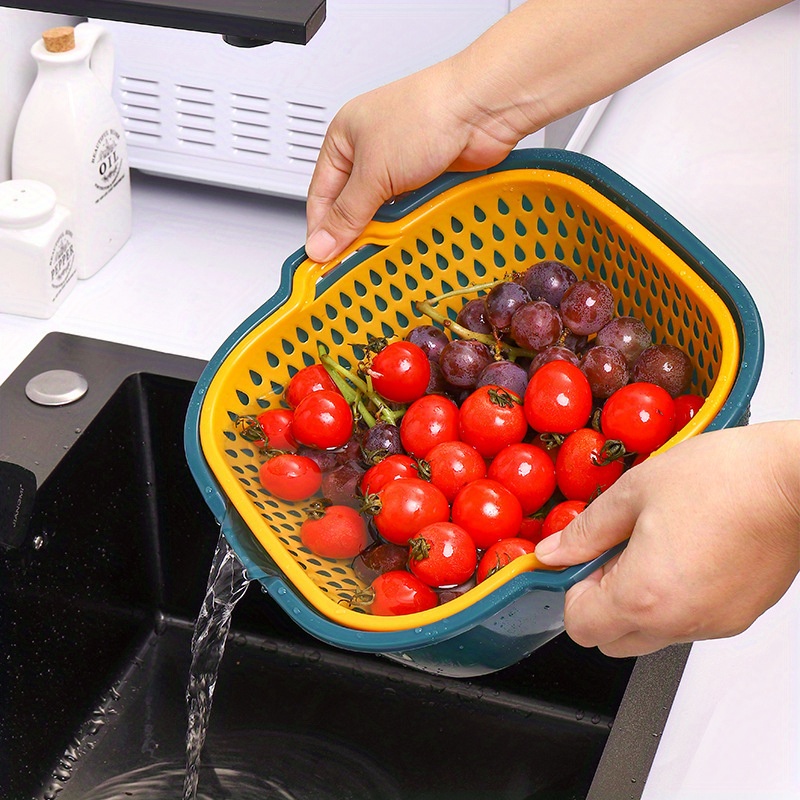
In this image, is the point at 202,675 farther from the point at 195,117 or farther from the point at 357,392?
the point at 195,117

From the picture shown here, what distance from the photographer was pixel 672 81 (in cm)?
139

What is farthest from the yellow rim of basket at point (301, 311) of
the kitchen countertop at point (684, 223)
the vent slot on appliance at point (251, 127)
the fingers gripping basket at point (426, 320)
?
the vent slot on appliance at point (251, 127)

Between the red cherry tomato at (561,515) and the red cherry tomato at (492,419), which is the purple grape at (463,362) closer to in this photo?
the red cherry tomato at (492,419)

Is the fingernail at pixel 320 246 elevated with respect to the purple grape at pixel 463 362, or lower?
elevated

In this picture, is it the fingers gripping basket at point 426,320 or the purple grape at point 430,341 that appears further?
the purple grape at point 430,341

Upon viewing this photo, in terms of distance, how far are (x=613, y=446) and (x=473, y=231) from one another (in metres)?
0.26

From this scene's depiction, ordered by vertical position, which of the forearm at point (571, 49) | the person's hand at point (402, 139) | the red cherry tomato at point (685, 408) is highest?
the forearm at point (571, 49)

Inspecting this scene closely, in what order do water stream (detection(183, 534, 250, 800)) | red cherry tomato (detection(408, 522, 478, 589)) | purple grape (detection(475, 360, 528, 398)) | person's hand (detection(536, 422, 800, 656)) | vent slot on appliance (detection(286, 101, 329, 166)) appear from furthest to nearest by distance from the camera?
1. vent slot on appliance (detection(286, 101, 329, 166))
2. water stream (detection(183, 534, 250, 800))
3. purple grape (detection(475, 360, 528, 398))
4. red cherry tomato (detection(408, 522, 478, 589))
5. person's hand (detection(536, 422, 800, 656))

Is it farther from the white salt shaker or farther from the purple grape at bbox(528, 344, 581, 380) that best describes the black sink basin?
the purple grape at bbox(528, 344, 581, 380)

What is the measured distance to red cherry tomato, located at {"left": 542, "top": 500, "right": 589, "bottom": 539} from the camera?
731 millimetres

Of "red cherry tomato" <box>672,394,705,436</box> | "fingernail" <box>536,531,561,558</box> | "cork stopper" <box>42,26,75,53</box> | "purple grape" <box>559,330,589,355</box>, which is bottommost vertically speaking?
"purple grape" <box>559,330,589,355</box>

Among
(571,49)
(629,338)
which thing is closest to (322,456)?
(629,338)

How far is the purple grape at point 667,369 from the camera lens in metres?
0.79

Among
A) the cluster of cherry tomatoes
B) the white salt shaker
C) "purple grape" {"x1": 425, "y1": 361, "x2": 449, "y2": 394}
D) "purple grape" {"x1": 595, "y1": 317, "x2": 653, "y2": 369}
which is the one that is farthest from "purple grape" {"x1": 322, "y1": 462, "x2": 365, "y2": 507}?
the white salt shaker
